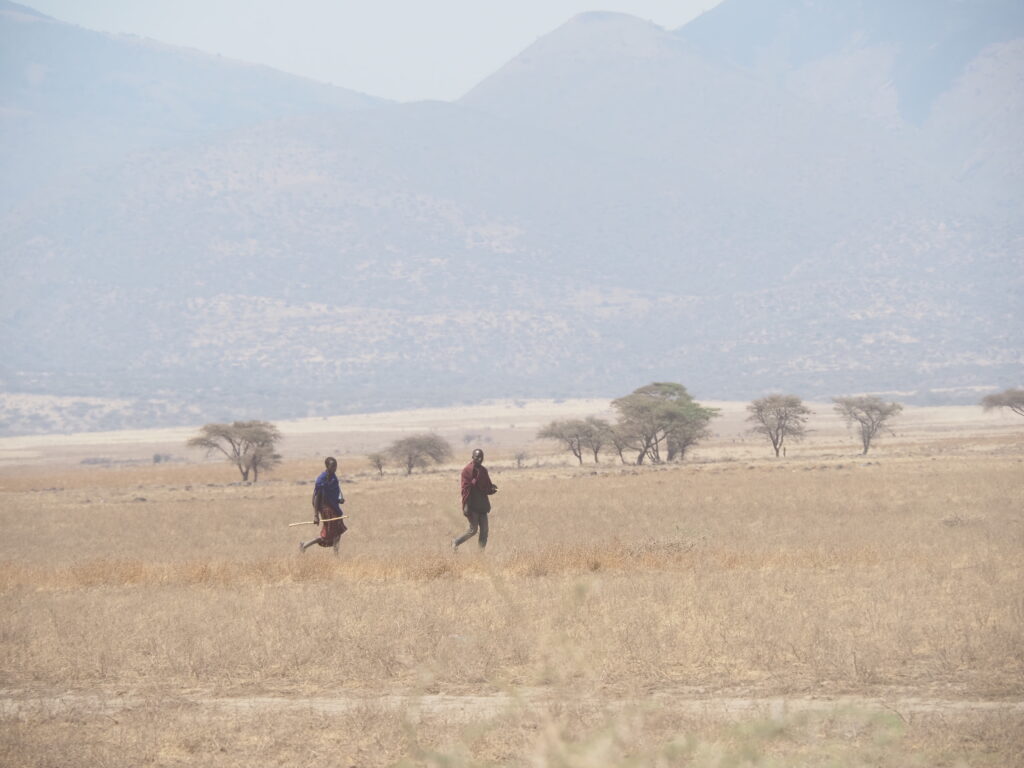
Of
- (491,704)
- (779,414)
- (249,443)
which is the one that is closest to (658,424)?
(779,414)

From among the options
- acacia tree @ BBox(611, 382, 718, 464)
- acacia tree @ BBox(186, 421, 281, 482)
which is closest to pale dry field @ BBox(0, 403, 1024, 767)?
acacia tree @ BBox(186, 421, 281, 482)

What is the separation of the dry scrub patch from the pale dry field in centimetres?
4

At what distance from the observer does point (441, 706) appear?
1036 centimetres

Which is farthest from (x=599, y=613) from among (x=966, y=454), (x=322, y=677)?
(x=966, y=454)

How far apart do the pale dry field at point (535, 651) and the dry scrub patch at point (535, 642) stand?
0.04m

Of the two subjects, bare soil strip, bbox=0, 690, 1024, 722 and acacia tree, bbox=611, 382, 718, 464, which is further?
acacia tree, bbox=611, 382, 718, 464

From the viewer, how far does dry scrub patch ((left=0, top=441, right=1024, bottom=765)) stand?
29.8 ft

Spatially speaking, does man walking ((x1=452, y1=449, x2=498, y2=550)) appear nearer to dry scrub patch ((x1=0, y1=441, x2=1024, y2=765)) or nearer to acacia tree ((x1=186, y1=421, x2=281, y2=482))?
dry scrub patch ((x1=0, y1=441, x2=1024, y2=765))

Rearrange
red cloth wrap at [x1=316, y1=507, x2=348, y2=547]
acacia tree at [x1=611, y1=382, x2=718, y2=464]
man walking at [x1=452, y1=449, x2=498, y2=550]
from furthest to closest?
acacia tree at [x1=611, y1=382, x2=718, y2=464] < red cloth wrap at [x1=316, y1=507, x2=348, y2=547] < man walking at [x1=452, y1=449, x2=498, y2=550]

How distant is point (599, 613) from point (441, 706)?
3532 mm

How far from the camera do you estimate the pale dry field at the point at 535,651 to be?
9.03 meters

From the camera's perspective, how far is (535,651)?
37.8 ft

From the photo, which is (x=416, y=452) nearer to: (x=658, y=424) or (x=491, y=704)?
(x=658, y=424)

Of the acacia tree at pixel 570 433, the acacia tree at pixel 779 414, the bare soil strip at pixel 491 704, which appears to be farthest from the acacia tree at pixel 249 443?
the bare soil strip at pixel 491 704
